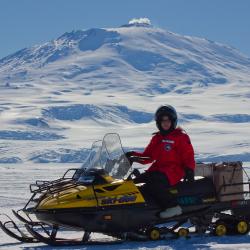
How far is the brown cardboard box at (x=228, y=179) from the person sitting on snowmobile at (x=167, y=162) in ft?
1.77

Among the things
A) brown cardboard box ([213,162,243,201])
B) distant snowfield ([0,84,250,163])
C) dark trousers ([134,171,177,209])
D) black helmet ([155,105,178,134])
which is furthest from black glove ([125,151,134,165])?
distant snowfield ([0,84,250,163])

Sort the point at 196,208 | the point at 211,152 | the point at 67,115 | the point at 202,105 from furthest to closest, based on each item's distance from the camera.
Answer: the point at 202,105 → the point at 67,115 → the point at 211,152 → the point at 196,208

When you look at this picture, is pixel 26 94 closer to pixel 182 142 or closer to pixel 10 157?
pixel 10 157

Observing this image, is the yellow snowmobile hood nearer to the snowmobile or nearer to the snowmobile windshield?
the snowmobile

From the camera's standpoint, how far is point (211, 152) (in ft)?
261

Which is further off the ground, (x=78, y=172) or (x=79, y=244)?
(x=78, y=172)

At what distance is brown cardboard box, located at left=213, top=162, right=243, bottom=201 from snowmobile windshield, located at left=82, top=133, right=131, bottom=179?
122 centimetres

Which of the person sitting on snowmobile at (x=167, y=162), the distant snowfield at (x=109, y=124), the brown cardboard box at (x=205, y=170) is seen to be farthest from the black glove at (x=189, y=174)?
the distant snowfield at (x=109, y=124)

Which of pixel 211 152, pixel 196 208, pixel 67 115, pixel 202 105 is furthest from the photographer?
pixel 202 105

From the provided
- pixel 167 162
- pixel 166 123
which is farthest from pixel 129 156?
pixel 166 123

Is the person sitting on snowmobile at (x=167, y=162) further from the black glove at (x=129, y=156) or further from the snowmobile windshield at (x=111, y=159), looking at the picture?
the snowmobile windshield at (x=111, y=159)

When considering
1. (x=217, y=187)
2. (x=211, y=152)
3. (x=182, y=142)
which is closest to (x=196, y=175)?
(x=217, y=187)

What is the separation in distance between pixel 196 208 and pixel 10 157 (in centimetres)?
7396

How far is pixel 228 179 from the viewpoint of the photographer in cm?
833
